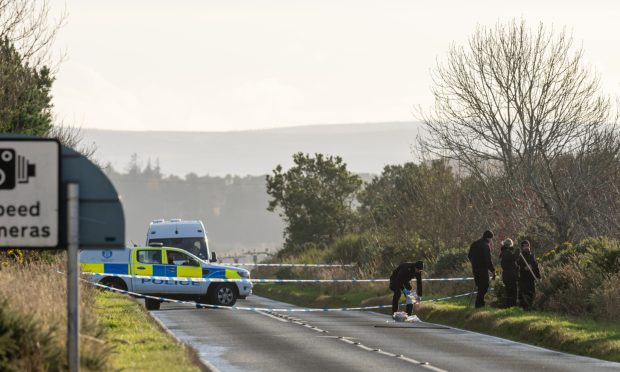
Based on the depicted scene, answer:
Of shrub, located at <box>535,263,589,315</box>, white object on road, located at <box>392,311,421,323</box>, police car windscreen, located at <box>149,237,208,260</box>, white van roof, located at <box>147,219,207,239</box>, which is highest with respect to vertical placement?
white van roof, located at <box>147,219,207,239</box>

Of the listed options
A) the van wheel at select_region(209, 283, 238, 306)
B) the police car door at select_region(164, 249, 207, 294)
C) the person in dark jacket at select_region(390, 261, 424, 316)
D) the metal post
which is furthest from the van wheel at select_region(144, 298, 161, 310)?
the metal post

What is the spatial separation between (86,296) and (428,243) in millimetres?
30227

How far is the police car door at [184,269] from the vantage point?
130 feet

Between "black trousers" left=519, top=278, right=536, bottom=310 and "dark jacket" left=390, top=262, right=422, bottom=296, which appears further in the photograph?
"dark jacket" left=390, top=262, right=422, bottom=296

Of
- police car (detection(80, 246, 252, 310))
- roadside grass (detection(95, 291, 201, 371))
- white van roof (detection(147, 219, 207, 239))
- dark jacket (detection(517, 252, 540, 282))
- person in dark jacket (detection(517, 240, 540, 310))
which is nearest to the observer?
roadside grass (detection(95, 291, 201, 371))

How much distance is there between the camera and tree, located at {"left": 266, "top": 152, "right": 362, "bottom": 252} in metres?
78.9

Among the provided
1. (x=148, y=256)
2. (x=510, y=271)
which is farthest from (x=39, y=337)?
(x=148, y=256)

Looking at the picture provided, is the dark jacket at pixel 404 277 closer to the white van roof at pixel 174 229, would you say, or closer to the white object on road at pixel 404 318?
the white object on road at pixel 404 318

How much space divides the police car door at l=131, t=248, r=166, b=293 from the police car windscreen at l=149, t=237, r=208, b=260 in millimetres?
7489

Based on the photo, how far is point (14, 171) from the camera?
1542 cm

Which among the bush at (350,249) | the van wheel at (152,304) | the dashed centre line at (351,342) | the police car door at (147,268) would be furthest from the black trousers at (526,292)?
the bush at (350,249)

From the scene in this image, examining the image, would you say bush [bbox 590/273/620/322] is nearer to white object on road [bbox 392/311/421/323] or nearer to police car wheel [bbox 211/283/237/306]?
white object on road [bbox 392/311/421/323]

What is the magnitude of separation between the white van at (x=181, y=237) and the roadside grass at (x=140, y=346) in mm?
14788

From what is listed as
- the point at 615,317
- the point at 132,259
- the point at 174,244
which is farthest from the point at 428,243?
the point at 615,317
